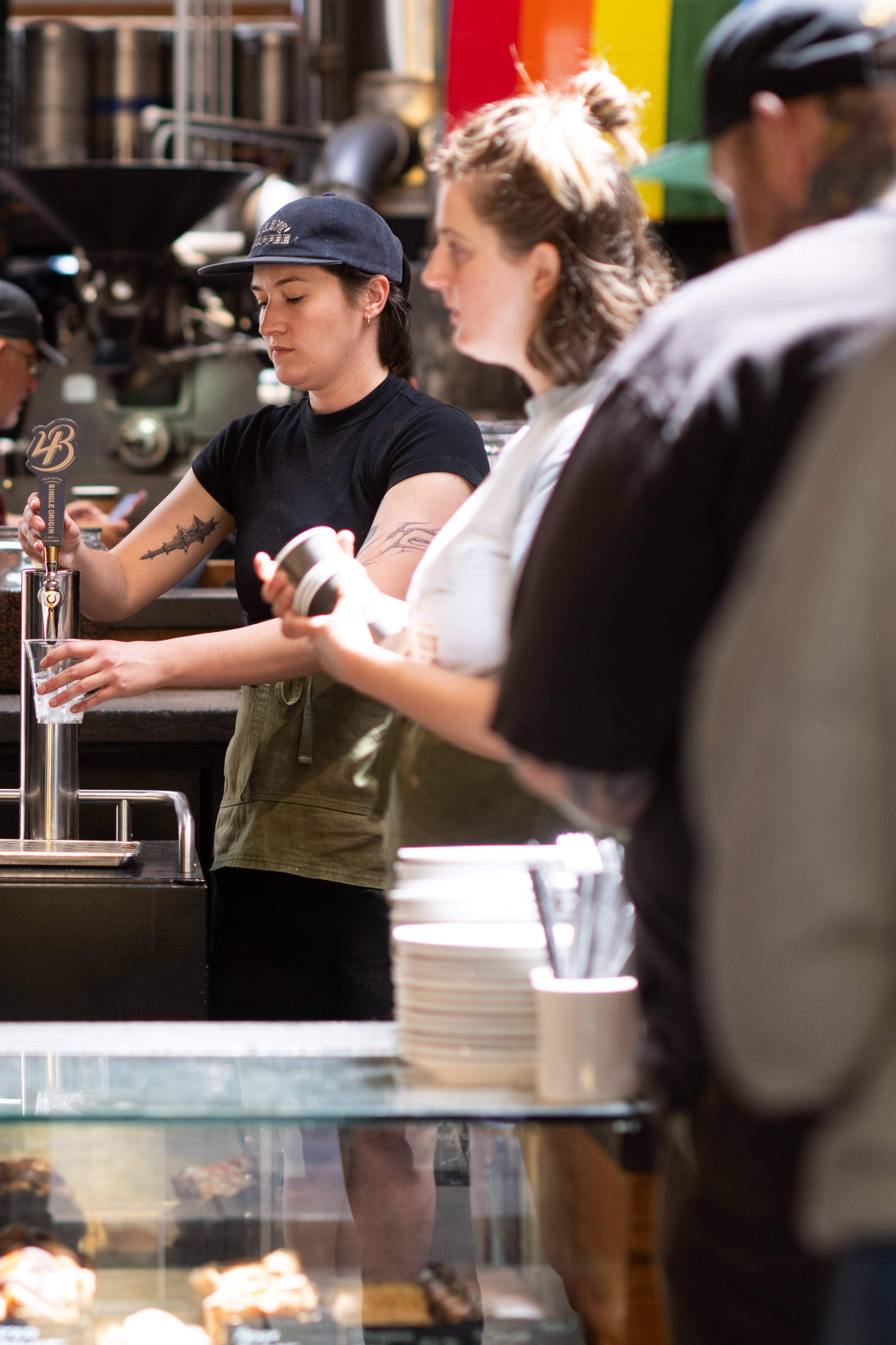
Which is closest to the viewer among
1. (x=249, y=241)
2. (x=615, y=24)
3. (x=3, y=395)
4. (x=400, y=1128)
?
(x=400, y=1128)

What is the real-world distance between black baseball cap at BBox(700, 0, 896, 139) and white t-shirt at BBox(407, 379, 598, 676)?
1.07 feet

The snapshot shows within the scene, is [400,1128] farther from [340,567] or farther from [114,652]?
[114,652]

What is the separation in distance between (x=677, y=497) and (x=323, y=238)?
49.1 inches

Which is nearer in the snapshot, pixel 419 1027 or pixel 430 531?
pixel 419 1027

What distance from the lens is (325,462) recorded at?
192cm

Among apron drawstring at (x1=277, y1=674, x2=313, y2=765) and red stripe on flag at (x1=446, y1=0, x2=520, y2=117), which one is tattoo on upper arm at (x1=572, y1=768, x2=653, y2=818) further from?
red stripe on flag at (x1=446, y1=0, x2=520, y2=117)

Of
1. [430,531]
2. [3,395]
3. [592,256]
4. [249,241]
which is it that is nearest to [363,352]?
[430,531]

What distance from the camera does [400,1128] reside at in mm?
990

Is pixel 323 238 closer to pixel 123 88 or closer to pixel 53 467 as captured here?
pixel 53 467

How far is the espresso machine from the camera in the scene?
5.44ft

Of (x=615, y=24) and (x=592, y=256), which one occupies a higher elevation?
(x=615, y=24)

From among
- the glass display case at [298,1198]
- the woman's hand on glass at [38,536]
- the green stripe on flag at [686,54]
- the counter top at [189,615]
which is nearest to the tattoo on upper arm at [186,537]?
the woman's hand on glass at [38,536]

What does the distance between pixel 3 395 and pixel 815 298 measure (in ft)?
10.7

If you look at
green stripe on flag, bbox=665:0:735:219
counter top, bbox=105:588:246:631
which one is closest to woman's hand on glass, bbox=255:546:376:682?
counter top, bbox=105:588:246:631
